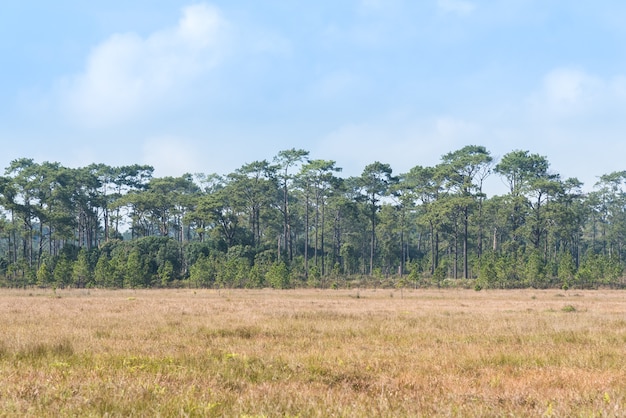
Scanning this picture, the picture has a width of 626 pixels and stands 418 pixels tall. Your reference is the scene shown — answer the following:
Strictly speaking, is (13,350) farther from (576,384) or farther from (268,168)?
(268,168)

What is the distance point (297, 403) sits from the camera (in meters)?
6.86

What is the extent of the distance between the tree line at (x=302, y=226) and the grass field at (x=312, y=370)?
44031mm

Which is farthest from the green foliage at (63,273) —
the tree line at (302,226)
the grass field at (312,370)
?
the grass field at (312,370)

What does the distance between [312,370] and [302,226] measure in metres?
98.4

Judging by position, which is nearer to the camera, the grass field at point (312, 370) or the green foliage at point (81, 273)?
the grass field at point (312, 370)

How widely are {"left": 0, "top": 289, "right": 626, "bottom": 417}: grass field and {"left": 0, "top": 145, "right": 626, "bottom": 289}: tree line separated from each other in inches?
1733

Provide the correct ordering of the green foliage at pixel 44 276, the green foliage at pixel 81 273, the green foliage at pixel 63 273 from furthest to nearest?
the green foliage at pixel 81 273, the green foliage at pixel 63 273, the green foliage at pixel 44 276

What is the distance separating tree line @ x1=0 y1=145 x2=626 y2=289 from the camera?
63.8 meters

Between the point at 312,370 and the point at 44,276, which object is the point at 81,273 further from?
the point at 312,370

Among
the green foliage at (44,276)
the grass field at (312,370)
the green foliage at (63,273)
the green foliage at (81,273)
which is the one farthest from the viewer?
the green foliage at (81,273)

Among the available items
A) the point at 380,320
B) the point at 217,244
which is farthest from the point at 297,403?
the point at 217,244

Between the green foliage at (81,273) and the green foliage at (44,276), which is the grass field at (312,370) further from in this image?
the green foliage at (44,276)

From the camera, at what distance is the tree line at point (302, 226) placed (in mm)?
63750

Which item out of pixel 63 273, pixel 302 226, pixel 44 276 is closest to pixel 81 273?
pixel 63 273
